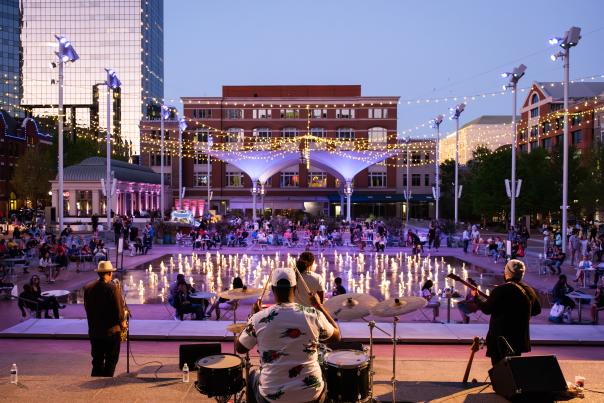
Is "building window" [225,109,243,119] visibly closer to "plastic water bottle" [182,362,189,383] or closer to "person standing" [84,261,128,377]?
"person standing" [84,261,128,377]

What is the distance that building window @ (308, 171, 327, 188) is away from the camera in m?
74.9

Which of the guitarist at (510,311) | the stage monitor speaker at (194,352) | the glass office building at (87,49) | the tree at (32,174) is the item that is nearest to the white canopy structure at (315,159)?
the tree at (32,174)

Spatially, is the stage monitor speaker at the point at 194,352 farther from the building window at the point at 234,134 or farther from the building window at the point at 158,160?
the building window at the point at 158,160

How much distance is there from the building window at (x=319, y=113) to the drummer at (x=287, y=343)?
237ft

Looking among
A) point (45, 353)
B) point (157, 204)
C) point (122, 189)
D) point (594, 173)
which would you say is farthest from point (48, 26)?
point (45, 353)

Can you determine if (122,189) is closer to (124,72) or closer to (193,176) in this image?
(193,176)

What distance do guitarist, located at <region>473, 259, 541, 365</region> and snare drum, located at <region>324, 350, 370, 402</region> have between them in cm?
182

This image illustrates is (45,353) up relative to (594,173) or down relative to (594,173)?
down

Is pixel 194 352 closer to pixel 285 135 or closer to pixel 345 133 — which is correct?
pixel 285 135

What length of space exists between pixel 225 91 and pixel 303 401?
79.3 metres

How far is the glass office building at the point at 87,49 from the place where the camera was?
12850 cm

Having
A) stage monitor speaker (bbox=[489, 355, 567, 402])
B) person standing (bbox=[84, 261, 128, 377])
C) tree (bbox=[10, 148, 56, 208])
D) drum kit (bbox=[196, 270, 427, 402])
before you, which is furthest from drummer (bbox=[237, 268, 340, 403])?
tree (bbox=[10, 148, 56, 208])

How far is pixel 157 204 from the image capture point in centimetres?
6825

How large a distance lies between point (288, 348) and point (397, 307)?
2.99 metres
